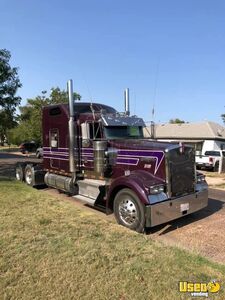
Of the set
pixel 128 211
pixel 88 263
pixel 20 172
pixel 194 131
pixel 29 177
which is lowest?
pixel 88 263

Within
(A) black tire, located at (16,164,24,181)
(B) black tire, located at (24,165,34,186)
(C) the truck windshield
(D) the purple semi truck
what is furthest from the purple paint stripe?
(A) black tire, located at (16,164,24,181)

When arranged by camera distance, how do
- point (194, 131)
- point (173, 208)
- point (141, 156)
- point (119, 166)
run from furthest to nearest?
1. point (194, 131)
2. point (119, 166)
3. point (141, 156)
4. point (173, 208)

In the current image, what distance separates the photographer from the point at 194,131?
32062 mm

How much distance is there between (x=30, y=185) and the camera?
39.2 ft

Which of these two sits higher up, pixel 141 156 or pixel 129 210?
pixel 141 156

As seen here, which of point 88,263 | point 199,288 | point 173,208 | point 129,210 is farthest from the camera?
point 129,210

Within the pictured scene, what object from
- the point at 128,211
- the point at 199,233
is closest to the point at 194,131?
the point at 199,233

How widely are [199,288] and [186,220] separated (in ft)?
12.1

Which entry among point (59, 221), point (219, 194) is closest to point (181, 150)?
point (59, 221)

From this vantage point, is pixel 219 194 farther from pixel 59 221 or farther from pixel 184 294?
pixel 184 294

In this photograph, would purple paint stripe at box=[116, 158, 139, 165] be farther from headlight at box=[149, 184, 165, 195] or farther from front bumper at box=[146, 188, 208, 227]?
front bumper at box=[146, 188, 208, 227]

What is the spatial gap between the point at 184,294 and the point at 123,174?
13.3ft

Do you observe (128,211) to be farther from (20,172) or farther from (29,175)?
(20,172)

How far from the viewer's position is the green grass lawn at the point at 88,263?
12.4ft
